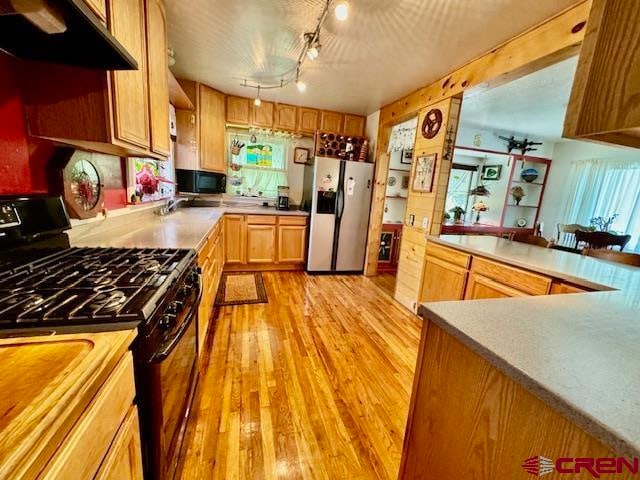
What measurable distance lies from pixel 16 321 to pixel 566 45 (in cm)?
278

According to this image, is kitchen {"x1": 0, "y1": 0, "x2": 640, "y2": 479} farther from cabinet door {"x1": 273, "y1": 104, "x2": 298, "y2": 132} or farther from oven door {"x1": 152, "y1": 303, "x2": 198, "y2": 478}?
cabinet door {"x1": 273, "y1": 104, "x2": 298, "y2": 132}

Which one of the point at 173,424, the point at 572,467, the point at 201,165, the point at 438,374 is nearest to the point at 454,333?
the point at 438,374

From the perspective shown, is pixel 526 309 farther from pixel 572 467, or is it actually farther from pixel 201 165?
pixel 201 165

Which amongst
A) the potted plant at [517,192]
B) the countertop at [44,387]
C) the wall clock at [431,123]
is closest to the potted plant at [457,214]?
the potted plant at [517,192]

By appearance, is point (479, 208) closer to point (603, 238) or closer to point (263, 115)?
point (603, 238)

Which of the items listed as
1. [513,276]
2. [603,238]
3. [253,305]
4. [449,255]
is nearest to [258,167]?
[253,305]

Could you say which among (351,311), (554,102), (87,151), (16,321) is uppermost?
(554,102)

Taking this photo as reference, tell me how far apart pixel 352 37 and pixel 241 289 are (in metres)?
2.72

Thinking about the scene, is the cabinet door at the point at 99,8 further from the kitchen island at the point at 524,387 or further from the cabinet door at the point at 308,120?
the cabinet door at the point at 308,120

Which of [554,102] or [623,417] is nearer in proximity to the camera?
[623,417]

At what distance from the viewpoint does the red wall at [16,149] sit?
1.08 meters

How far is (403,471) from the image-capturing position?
989 mm

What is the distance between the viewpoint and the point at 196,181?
3506 millimetres

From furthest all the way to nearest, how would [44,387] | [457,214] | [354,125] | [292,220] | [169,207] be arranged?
1. [457,214]
2. [354,125]
3. [292,220]
4. [169,207]
5. [44,387]
